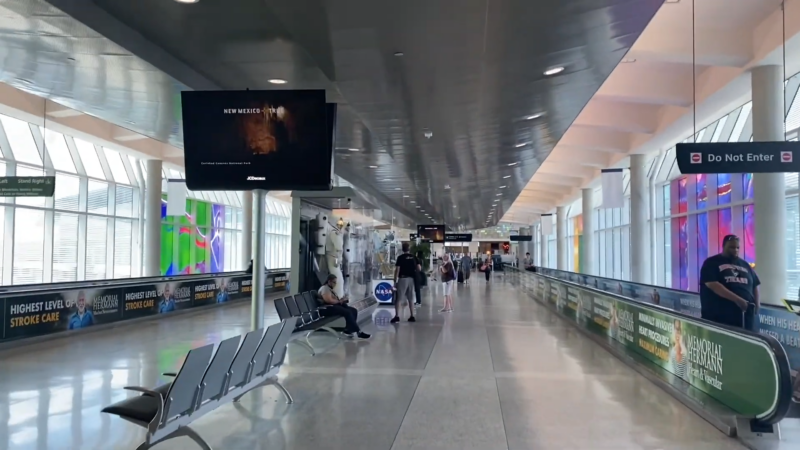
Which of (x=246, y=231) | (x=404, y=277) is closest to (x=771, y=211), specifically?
(x=404, y=277)

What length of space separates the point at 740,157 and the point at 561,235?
34689mm

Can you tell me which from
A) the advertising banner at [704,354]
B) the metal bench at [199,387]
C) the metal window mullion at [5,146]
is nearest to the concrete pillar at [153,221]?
the metal window mullion at [5,146]

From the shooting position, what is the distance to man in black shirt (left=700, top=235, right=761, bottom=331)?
7.17 m

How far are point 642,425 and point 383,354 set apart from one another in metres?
4.92

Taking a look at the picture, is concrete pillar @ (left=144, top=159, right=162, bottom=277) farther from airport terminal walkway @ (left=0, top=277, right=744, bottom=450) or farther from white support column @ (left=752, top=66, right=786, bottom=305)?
white support column @ (left=752, top=66, right=786, bottom=305)

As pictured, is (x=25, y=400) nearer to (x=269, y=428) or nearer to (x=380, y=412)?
(x=269, y=428)

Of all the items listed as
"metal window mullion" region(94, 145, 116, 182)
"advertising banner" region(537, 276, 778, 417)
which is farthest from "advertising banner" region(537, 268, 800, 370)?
"metal window mullion" region(94, 145, 116, 182)

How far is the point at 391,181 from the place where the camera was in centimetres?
1995

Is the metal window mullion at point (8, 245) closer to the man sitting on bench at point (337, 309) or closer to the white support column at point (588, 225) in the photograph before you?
the man sitting on bench at point (337, 309)

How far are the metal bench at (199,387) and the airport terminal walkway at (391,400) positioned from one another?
16.0 inches

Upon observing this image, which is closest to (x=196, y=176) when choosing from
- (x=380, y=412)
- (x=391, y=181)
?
(x=380, y=412)

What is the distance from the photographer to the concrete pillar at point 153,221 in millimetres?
24859

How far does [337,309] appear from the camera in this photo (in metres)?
11.6

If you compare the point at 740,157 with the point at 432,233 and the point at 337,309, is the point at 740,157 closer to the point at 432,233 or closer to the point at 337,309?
the point at 337,309
